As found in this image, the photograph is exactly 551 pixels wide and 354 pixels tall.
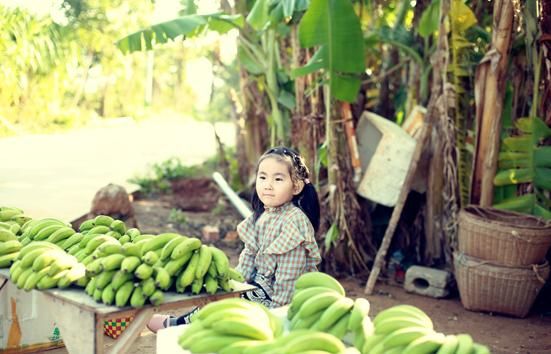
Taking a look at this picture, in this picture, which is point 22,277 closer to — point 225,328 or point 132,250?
point 132,250

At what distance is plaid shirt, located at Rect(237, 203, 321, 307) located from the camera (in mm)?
4219

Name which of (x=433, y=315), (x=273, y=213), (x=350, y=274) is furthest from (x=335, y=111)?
(x=273, y=213)

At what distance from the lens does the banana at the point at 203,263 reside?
10.5 ft

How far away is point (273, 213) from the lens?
436 centimetres

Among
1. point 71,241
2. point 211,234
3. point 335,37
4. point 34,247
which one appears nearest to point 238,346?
point 34,247

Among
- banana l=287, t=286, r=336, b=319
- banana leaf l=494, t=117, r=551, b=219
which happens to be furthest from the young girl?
banana leaf l=494, t=117, r=551, b=219

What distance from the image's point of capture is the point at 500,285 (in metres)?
5.98

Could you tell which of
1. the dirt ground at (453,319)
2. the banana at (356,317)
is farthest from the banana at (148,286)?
the dirt ground at (453,319)

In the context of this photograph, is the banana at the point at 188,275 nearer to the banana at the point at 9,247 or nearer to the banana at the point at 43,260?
the banana at the point at 43,260

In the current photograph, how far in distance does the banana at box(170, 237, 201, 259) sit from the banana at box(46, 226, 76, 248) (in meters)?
0.85

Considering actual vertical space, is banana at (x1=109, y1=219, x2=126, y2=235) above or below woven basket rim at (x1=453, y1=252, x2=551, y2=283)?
above

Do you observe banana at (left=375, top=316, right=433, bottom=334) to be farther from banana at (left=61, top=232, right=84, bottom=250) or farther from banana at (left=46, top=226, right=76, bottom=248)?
banana at (left=46, top=226, right=76, bottom=248)

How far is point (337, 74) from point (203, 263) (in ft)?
11.9

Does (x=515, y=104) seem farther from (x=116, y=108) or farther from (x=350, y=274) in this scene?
(x=116, y=108)
